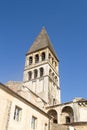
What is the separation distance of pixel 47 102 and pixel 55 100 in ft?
14.6

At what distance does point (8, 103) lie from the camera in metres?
16.6

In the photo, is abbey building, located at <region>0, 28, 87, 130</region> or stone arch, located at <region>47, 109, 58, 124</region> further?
stone arch, located at <region>47, 109, 58, 124</region>

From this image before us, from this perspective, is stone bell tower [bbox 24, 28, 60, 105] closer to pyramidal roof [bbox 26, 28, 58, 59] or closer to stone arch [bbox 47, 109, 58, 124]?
pyramidal roof [bbox 26, 28, 58, 59]

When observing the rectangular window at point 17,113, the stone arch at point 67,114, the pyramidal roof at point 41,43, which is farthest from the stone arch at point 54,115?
the pyramidal roof at point 41,43

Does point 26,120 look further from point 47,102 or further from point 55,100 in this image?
point 55,100

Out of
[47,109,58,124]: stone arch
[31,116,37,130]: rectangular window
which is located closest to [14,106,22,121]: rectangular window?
[31,116,37,130]: rectangular window

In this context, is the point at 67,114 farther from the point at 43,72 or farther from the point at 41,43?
the point at 41,43

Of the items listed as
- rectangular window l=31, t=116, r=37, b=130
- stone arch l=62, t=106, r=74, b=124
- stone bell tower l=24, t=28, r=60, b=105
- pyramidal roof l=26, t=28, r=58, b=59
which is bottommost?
rectangular window l=31, t=116, r=37, b=130

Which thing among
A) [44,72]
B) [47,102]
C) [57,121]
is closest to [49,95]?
[47,102]

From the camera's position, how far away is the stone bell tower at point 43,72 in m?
35.4

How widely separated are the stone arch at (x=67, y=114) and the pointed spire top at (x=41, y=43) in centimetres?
1633

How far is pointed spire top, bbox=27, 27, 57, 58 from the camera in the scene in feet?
138

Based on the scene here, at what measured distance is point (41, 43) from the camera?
43.4m

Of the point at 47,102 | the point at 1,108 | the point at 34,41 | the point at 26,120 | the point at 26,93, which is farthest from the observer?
the point at 34,41
